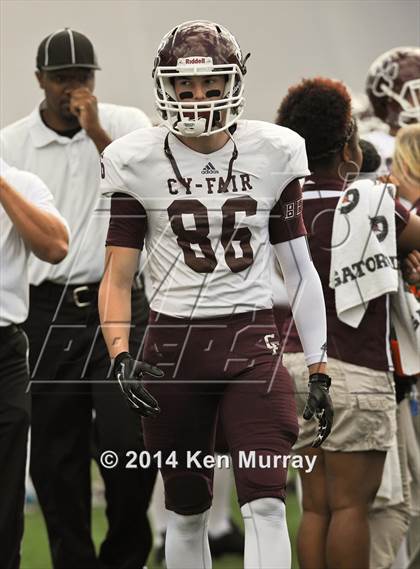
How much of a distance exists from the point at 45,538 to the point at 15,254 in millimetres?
2794

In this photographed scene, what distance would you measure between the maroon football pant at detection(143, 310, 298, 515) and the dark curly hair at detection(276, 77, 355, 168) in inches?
30.9

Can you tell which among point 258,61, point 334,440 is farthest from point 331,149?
point 334,440

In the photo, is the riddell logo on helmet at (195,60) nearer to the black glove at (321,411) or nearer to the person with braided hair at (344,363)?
the person with braided hair at (344,363)

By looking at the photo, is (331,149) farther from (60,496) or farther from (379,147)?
(60,496)

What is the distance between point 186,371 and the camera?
415 cm

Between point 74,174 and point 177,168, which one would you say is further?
point 74,174

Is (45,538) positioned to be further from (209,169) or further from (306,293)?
(209,169)

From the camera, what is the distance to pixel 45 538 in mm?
7258

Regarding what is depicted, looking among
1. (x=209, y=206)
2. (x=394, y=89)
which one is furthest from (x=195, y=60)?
(x=394, y=89)

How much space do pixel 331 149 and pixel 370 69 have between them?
1.56 m

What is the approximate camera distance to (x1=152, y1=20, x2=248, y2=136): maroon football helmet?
4.08 m

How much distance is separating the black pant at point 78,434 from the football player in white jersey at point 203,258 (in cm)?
110

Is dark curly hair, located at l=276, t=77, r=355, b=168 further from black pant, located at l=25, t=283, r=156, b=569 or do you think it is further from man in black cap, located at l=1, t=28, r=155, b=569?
black pant, located at l=25, t=283, r=156, b=569

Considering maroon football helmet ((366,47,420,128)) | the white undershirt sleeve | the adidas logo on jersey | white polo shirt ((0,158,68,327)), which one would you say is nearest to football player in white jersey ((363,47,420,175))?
maroon football helmet ((366,47,420,128))
